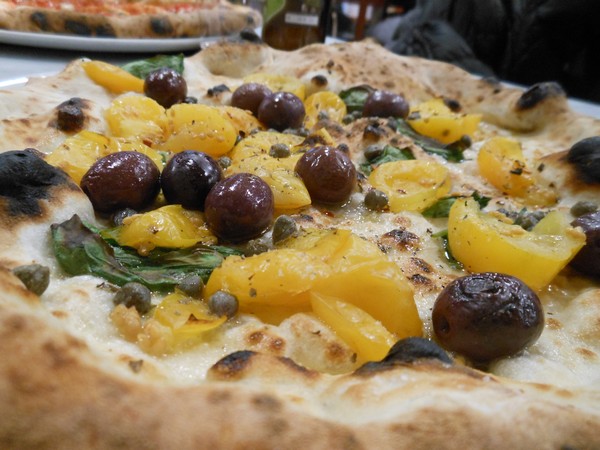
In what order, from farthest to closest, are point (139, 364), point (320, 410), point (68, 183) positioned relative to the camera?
point (68, 183) < point (139, 364) < point (320, 410)

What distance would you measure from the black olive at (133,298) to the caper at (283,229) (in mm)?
778

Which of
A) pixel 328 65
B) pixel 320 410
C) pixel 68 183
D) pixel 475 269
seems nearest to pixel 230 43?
pixel 328 65

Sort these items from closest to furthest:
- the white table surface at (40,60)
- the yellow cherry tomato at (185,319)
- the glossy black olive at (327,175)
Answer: the yellow cherry tomato at (185,319) < the glossy black olive at (327,175) < the white table surface at (40,60)

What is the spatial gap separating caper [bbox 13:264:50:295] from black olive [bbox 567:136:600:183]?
130 inches

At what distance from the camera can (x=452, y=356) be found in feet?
7.20

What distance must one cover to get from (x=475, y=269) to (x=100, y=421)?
191 cm

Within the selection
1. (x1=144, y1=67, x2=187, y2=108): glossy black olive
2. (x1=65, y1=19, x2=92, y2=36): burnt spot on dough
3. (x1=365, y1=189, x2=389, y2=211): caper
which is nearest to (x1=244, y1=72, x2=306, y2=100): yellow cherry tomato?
(x1=144, y1=67, x2=187, y2=108): glossy black olive

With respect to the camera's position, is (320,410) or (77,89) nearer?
(320,410)

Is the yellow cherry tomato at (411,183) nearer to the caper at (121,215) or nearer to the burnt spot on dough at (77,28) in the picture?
the caper at (121,215)

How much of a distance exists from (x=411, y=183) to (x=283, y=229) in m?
1.16

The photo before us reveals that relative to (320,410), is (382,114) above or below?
below

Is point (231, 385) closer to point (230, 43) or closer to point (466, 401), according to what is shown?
point (466, 401)

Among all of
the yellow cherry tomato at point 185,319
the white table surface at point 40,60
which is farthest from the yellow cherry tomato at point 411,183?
the white table surface at point 40,60

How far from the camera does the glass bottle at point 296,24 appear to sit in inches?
269
